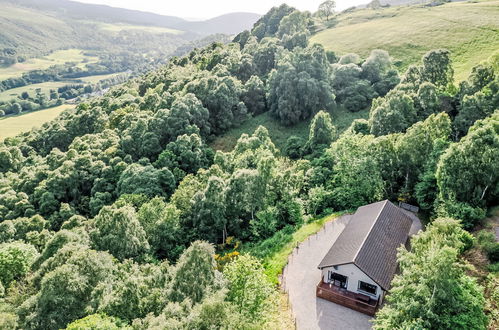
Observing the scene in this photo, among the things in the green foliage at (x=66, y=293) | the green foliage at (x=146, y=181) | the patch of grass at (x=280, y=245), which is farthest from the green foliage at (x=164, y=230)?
the green foliage at (x=66, y=293)

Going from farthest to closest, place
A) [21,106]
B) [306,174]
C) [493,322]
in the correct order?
[21,106] → [306,174] → [493,322]

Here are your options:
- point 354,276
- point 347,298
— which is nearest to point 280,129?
point 354,276

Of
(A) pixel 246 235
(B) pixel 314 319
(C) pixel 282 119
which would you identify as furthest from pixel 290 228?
(C) pixel 282 119

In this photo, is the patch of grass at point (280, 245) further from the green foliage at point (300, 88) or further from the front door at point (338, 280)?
the green foliage at point (300, 88)

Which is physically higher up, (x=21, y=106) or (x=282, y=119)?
(x=282, y=119)

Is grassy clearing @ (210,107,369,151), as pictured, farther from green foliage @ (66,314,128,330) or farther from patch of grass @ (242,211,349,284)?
green foliage @ (66,314,128,330)

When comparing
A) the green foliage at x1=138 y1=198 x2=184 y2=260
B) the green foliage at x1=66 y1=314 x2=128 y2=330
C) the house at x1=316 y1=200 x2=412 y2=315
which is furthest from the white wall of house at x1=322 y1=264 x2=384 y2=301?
the green foliage at x1=138 y1=198 x2=184 y2=260

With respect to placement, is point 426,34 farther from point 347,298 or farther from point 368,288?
point 347,298

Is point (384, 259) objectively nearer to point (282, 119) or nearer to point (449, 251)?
point (449, 251)
